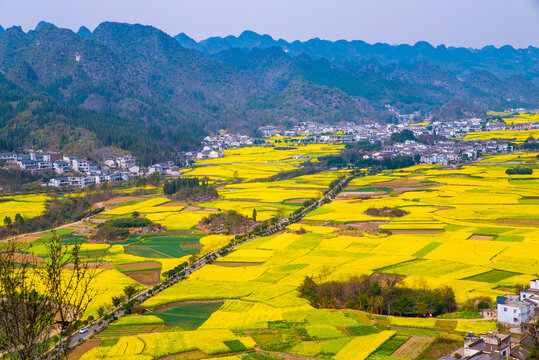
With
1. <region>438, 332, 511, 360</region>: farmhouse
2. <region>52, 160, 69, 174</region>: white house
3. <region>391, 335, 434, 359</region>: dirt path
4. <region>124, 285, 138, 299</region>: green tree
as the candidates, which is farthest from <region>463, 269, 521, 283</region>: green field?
<region>52, 160, 69, 174</region>: white house

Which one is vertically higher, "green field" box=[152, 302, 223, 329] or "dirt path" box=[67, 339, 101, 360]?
"dirt path" box=[67, 339, 101, 360]

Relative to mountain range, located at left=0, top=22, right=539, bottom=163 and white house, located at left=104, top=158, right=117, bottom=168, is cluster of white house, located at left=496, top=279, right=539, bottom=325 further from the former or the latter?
mountain range, located at left=0, top=22, right=539, bottom=163

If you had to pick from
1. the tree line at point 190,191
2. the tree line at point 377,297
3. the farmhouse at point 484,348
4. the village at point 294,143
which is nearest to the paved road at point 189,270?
the tree line at point 377,297

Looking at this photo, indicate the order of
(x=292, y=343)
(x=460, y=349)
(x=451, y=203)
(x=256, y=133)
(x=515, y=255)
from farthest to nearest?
(x=256, y=133) < (x=451, y=203) < (x=515, y=255) < (x=292, y=343) < (x=460, y=349)

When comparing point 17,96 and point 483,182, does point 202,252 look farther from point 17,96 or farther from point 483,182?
point 17,96

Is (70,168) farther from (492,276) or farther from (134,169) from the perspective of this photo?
(492,276)

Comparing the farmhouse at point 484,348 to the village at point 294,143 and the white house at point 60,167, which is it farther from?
the white house at point 60,167

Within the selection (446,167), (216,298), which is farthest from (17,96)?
(216,298)
